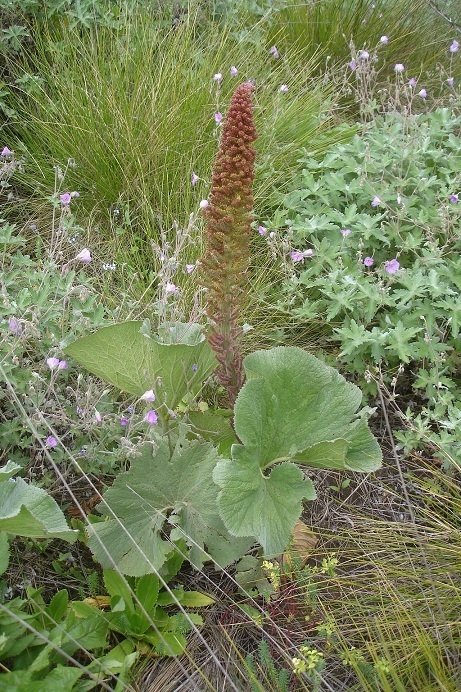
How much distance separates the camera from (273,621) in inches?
76.7

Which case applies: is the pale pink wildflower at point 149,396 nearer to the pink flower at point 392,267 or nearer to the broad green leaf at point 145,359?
the broad green leaf at point 145,359

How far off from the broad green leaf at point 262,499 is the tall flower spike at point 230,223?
318mm

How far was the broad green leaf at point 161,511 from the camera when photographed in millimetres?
1872

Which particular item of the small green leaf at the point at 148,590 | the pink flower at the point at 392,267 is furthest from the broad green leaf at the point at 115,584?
the pink flower at the point at 392,267

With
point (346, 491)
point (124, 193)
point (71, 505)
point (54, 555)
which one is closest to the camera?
point (54, 555)

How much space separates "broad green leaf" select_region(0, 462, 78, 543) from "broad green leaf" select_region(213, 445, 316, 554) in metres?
0.37

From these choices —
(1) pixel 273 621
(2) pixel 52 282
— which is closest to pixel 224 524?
(1) pixel 273 621

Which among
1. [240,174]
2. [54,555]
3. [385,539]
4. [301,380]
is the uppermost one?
[240,174]

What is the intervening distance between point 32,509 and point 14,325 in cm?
62

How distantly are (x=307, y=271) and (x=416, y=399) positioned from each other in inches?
25.7

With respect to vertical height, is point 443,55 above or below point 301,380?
above

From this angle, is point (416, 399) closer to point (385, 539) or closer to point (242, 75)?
point (385, 539)

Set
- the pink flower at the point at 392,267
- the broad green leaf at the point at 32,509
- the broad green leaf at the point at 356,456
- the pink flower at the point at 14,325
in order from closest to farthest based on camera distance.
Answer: the broad green leaf at the point at 32,509 < the broad green leaf at the point at 356,456 < the pink flower at the point at 14,325 < the pink flower at the point at 392,267

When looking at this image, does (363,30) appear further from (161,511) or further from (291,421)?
(161,511)
